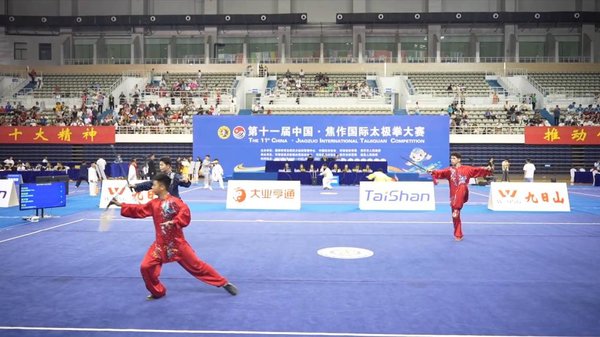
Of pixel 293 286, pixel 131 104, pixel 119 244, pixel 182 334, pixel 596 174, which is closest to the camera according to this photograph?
pixel 182 334

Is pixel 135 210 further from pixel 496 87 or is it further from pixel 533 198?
pixel 496 87

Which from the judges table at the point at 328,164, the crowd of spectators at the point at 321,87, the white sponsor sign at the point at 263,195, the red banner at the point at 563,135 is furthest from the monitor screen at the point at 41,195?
the red banner at the point at 563,135

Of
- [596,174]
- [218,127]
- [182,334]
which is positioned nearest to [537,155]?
[596,174]

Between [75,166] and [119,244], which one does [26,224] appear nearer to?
[119,244]

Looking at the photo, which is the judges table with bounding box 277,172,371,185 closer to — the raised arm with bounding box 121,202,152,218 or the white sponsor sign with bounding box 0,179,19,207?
the white sponsor sign with bounding box 0,179,19,207

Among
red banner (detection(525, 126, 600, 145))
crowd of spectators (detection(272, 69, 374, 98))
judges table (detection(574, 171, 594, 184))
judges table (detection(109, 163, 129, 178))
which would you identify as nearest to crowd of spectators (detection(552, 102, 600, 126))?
red banner (detection(525, 126, 600, 145))

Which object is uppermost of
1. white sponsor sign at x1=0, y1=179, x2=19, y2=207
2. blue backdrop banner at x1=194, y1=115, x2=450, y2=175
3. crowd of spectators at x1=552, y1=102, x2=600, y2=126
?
crowd of spectators at x1=552, y1=102, x2=600, y2=126

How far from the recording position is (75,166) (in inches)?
1529

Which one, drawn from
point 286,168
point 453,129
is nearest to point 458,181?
point 286,168

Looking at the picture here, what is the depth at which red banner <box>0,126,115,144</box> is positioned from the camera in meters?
39.0

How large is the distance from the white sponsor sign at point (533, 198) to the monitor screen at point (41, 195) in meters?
15.9

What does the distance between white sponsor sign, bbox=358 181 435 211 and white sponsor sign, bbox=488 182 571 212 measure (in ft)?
8.62

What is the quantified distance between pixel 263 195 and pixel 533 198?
10.5 m

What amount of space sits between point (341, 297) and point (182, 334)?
8.78 ft
